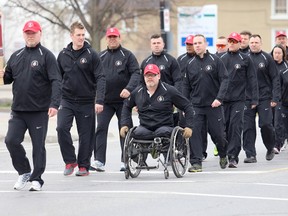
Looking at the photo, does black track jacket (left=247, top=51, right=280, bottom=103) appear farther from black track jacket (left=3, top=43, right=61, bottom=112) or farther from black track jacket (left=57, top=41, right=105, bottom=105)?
black track jacket (left=3, top=43, right=61, bottom=112)

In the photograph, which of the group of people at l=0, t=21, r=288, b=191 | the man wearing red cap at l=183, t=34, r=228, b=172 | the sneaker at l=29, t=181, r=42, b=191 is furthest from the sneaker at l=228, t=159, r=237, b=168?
the sneaker at l=29, t=181, r=42, b=191

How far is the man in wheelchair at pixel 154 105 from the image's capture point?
15.0m

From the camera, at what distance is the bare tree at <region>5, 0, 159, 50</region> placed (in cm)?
4200

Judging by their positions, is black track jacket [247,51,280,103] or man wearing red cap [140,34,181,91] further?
black track jacket [247,51,280,103]

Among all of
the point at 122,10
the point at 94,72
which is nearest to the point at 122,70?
the point at 94,72

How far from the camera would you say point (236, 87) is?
17.3 m

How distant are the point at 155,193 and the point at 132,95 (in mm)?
2658

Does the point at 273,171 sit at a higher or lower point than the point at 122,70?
lower

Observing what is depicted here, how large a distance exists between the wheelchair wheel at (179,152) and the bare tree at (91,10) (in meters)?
26.0

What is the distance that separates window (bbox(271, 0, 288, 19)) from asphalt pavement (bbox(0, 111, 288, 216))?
45.8 metres

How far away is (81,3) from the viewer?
4444cm

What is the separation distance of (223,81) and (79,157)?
259 cm

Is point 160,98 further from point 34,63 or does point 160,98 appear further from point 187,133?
point 34,63

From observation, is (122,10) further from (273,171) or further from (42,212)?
(42,212)
